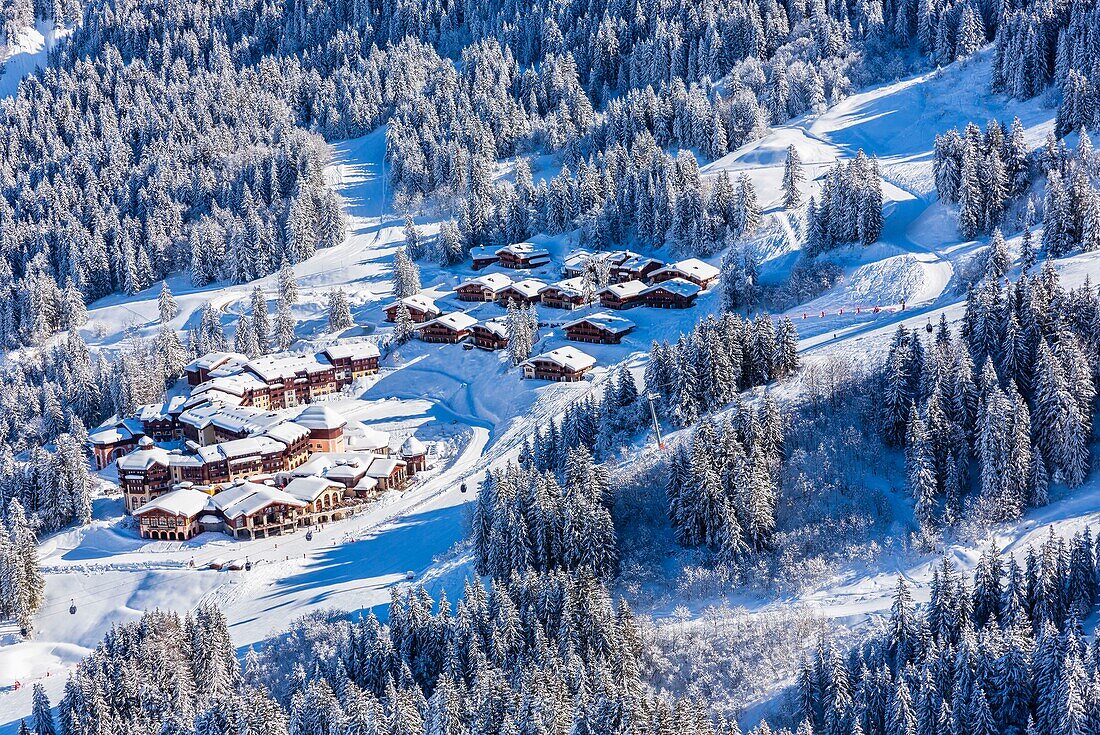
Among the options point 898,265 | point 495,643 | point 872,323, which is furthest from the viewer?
point 898,265

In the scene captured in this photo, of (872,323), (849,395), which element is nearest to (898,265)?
(872,323)

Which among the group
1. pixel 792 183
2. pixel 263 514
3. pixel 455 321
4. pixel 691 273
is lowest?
pixel 263 514

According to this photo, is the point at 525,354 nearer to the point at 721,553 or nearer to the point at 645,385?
the point at 645,385

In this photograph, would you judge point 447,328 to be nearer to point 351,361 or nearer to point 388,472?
point 351,361

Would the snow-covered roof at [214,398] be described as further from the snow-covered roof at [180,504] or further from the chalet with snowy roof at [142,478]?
the snow-covered roof at [180,504]

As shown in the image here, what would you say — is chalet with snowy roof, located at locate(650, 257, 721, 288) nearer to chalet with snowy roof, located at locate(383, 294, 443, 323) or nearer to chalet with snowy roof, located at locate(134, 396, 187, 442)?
chalet with snowy roof, located at locate(383, 294, 443, 323)

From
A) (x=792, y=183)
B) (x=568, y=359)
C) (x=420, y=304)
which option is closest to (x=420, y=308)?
(x=420, y=304)
